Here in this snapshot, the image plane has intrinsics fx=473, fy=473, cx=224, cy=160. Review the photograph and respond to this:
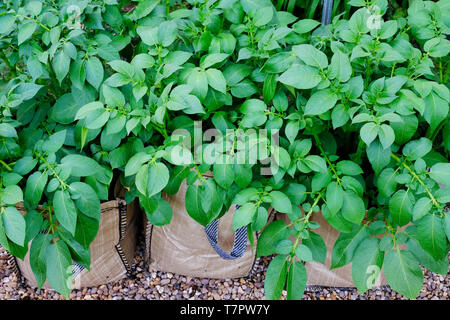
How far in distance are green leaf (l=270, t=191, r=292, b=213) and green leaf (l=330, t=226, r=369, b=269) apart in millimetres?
275

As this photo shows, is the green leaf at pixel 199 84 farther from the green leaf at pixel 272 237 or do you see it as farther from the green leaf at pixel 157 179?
the green leaf at pixel 272 237

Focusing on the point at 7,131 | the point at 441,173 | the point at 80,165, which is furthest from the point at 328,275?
the point at 7,131

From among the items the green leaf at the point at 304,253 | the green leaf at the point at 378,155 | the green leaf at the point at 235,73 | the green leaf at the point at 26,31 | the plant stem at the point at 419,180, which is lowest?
the green leaf at the point at 304,253

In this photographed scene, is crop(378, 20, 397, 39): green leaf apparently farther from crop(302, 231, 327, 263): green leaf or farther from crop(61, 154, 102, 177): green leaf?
crop(61, 154, 102, 177): green leaf

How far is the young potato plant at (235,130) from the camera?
4.39 ft

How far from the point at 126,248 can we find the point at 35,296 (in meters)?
0.39

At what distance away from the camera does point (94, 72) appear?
1442mm

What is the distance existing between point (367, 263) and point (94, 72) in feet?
3.36

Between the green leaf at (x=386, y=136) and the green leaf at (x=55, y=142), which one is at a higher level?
the green leaf at (x=386, y=136)

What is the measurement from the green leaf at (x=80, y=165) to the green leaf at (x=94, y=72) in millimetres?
234

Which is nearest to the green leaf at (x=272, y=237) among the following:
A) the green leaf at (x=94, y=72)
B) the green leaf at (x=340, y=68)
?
the green leaf at (x=340, y=68)

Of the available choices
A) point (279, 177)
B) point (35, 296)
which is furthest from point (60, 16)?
point (35, 296)

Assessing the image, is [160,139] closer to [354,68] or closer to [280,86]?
[280,86]

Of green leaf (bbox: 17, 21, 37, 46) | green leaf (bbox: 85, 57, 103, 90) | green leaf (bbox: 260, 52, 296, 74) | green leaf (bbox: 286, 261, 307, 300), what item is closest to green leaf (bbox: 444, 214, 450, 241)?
green leaf (bbox: 286, 261, 307, 300)
